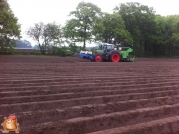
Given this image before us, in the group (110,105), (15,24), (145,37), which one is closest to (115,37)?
(145,37)

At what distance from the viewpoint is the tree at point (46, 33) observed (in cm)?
2861

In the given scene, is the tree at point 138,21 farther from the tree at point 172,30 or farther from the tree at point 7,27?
the tree at point 7,27

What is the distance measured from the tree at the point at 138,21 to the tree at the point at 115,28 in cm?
264

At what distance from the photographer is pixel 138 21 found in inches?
1377

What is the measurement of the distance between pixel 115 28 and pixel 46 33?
954 cm

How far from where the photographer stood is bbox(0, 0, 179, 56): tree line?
27.5 meters

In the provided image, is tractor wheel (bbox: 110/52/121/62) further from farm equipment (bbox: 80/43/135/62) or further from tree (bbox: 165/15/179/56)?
tree (bbox: 165/15/179/56)

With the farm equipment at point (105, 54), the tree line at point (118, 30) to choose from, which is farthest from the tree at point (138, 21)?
the farm equipment at point (105, 54)

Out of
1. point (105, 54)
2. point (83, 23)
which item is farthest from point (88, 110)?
point (83, 23)

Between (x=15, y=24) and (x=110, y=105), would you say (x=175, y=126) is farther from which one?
(x=15, y=24)

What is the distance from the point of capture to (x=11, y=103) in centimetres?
406

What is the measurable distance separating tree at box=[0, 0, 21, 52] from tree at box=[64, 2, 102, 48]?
235 inches

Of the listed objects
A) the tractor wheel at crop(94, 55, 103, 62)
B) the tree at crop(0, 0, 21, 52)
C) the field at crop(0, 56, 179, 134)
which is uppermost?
the tree at crop(0, 0, 21, 52)

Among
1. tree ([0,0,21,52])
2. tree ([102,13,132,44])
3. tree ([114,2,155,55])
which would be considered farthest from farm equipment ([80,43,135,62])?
tree ([114,2,155,55])
